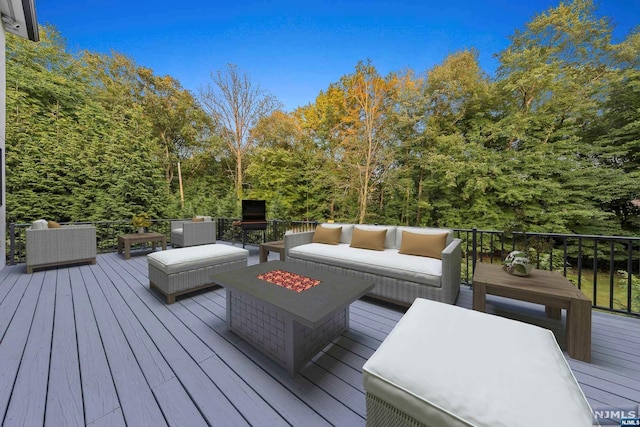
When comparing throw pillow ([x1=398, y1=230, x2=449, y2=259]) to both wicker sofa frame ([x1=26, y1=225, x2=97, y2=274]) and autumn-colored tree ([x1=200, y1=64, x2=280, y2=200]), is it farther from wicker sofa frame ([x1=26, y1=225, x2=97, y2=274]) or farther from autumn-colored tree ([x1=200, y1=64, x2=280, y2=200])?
autumn-colored tree ([x1=200, y1=64, x2=280, y2=200])

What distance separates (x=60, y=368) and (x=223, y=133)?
9600 millimetres

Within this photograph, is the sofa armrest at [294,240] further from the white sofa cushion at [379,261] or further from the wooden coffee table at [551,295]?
the wooden coffee table at [551,295]

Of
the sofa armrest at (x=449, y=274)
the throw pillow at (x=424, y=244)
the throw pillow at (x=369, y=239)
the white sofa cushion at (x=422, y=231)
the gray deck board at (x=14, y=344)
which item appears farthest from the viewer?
the throw pillow at (x=369, y=239)

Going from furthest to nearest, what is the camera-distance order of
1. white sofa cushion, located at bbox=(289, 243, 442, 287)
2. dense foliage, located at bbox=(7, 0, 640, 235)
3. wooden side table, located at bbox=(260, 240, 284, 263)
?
dense foliage, located at bbox=(7, 0, 640, 235) → wooden side table, located at bbox=(260, 240, 284, 263) → white sofa cushion, located at bbox=(289, 243, 442, 287)

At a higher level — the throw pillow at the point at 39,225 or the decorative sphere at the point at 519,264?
the throw pillow at the point at 39,225

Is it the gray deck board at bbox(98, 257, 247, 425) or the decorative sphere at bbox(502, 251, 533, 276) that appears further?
the decorative sphere at bbox(502, 251, 533, 276)

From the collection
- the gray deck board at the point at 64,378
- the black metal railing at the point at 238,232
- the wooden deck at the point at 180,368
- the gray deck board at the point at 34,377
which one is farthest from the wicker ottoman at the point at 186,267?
the black metal railing at the point at 238,232

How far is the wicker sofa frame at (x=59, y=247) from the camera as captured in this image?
364cm

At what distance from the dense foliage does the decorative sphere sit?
17.5 ft

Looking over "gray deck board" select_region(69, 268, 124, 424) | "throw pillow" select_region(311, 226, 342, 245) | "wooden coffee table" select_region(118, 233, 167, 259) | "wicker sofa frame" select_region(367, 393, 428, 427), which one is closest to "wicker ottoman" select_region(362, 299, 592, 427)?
"wicker sofa frame" select_region(367, 393, 428, 427)

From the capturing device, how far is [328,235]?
381cm

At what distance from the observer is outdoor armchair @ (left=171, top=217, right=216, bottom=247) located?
212 inches

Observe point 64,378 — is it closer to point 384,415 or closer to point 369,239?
point 384,415

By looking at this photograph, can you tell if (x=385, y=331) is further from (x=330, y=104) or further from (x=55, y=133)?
(x=330, y=104)
